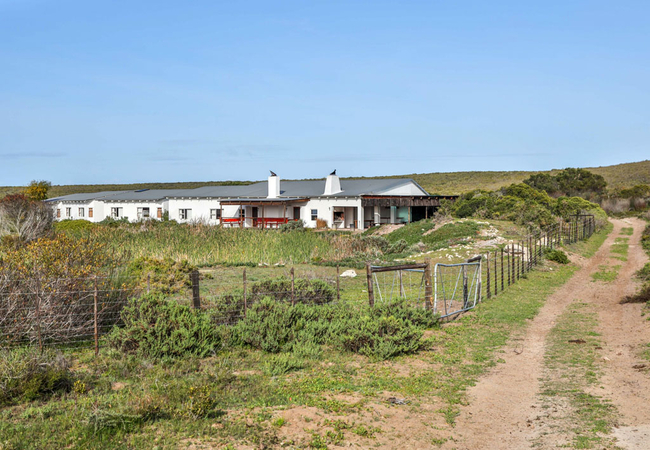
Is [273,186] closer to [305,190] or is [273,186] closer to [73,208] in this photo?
[305,190]

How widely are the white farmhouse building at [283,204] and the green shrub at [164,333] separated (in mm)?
34494

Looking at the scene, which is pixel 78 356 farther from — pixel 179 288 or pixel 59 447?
pixel 179 288

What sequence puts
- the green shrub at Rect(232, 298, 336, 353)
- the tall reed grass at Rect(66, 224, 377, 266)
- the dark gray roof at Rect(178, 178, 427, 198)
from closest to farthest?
the green shrub at Rect(232, 298, 336, 353), the tall reed grass at Rect(66, 224, 377, 266), the dark gray roof at Rect(178, 178, 427, 198)

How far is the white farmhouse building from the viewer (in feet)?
147

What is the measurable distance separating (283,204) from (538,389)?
3835 cm

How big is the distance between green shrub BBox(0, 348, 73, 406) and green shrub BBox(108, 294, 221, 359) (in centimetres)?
130

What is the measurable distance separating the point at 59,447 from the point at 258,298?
6.53 meters

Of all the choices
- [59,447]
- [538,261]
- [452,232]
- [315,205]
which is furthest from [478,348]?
[315,205]

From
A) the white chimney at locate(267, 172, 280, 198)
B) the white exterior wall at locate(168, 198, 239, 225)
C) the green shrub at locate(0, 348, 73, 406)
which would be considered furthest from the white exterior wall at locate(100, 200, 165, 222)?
the green shrub at locate(0, 348, 73, 406)

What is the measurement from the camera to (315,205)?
1815 inches

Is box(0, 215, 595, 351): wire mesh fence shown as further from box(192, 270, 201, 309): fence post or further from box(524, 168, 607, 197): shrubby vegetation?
box(524, 168, 607, 197): shrubby vegetation

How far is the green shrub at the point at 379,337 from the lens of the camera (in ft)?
28.6

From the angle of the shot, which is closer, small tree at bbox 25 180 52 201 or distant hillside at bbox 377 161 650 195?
small tree at bbox 25 180 52 201

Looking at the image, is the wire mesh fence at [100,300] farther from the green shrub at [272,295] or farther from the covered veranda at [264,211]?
the covered veranda at [264,211]
